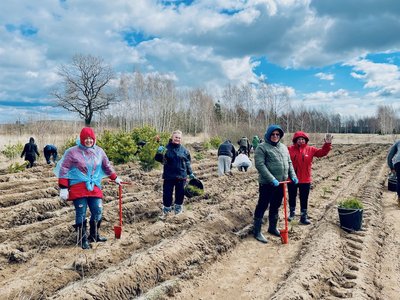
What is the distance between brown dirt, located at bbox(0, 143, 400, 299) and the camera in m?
4.21

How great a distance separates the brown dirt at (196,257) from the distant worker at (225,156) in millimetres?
4436

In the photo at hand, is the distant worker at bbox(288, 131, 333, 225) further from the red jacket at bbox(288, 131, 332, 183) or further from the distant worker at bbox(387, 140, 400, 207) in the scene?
the distant worker at bbox(387, 140, 400, 207)

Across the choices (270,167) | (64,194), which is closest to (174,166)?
(270,167)

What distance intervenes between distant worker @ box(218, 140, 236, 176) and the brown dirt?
14.6 feet

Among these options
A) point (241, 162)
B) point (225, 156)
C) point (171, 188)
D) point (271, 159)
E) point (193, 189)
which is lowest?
point (193, 189)

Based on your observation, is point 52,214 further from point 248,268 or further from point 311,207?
point 311,207

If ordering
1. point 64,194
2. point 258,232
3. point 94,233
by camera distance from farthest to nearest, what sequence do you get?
point 258,232 < point 94,233 < point 64,194

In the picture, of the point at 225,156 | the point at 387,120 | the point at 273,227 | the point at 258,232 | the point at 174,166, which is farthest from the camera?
the point at 387,120

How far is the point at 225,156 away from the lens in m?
13.0

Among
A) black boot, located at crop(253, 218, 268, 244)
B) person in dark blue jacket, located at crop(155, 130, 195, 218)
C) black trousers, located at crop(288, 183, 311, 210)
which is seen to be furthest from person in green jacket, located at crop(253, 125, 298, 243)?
person in dark blue jacket, located at crop(155, 130, 195, 218)

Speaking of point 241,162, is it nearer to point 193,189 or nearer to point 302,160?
point 193,189

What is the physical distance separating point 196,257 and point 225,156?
798 centimetres

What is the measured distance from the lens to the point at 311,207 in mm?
8523

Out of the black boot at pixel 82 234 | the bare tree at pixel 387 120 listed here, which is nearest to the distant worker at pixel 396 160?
the black boot at pixel 82 234
